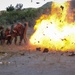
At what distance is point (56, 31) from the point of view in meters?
28.3

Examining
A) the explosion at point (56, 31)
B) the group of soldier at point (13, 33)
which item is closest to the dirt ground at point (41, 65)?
the explosion at point (56, 31)

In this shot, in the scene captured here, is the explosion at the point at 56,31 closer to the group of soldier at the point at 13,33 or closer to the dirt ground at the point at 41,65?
the group of soldier at the point at 13,33

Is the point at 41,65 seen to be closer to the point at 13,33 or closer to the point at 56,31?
the point at 56,31

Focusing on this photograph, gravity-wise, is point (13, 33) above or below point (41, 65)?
above

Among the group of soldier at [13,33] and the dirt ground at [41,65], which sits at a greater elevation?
the group of soldier at [13,33]

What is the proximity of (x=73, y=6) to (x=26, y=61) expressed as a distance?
2394 centimetres

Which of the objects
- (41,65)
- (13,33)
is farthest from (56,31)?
(41,65)

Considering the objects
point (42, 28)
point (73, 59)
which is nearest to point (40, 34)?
point (42, 28)

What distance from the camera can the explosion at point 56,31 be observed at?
26.3 metres

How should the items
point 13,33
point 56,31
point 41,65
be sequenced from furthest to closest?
point 13,33 < point 56,31 < point 41,65

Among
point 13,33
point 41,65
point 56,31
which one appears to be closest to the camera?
point 41,65

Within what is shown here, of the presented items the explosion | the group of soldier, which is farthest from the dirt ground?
the group of soldier

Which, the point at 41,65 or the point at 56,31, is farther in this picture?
the point at 56,31

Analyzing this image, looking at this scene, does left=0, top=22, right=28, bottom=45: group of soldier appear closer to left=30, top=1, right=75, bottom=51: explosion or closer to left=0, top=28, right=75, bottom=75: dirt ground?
left=30, top=1, right=75, bottom=51: explosion
